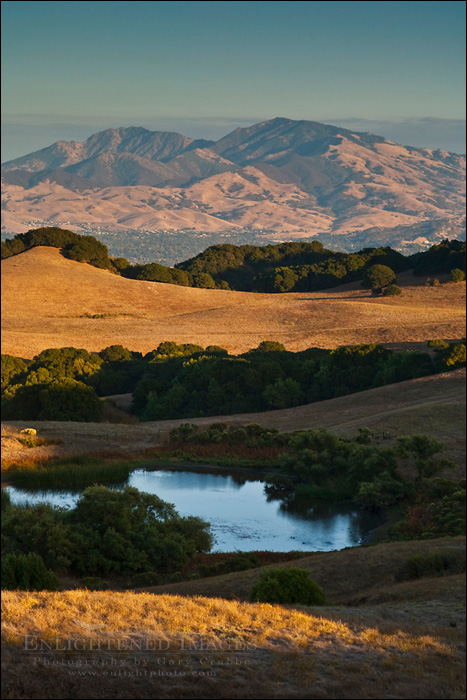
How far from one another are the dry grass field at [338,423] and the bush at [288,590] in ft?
45.7

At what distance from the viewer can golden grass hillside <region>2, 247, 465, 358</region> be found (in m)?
61.9

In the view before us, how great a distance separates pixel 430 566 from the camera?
14.5m

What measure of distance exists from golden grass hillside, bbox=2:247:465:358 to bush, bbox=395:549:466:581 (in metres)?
43.2

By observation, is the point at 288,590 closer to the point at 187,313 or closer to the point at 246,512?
the point at 246,512

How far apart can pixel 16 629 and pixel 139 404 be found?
35.8 metres

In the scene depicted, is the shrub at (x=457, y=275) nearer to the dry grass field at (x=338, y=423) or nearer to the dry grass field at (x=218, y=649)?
the dry grass field at (x=338, y=423)

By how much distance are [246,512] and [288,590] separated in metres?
10.7

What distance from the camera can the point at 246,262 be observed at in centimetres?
12112

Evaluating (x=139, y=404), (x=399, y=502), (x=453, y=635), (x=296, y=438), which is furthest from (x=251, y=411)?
(x=453, y=635)

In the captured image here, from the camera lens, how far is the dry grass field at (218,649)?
7.52 meters

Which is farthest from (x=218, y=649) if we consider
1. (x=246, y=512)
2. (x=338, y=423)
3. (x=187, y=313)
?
(x=187, y=313)

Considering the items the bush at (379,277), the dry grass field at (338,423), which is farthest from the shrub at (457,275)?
the dry grass field at (338,423)

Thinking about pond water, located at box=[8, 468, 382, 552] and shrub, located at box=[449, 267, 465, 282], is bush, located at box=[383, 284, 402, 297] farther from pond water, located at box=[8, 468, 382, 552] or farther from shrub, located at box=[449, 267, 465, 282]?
pond water, located at box=[8, 468, 382, 552]

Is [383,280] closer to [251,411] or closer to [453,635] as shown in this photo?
[251,411]
